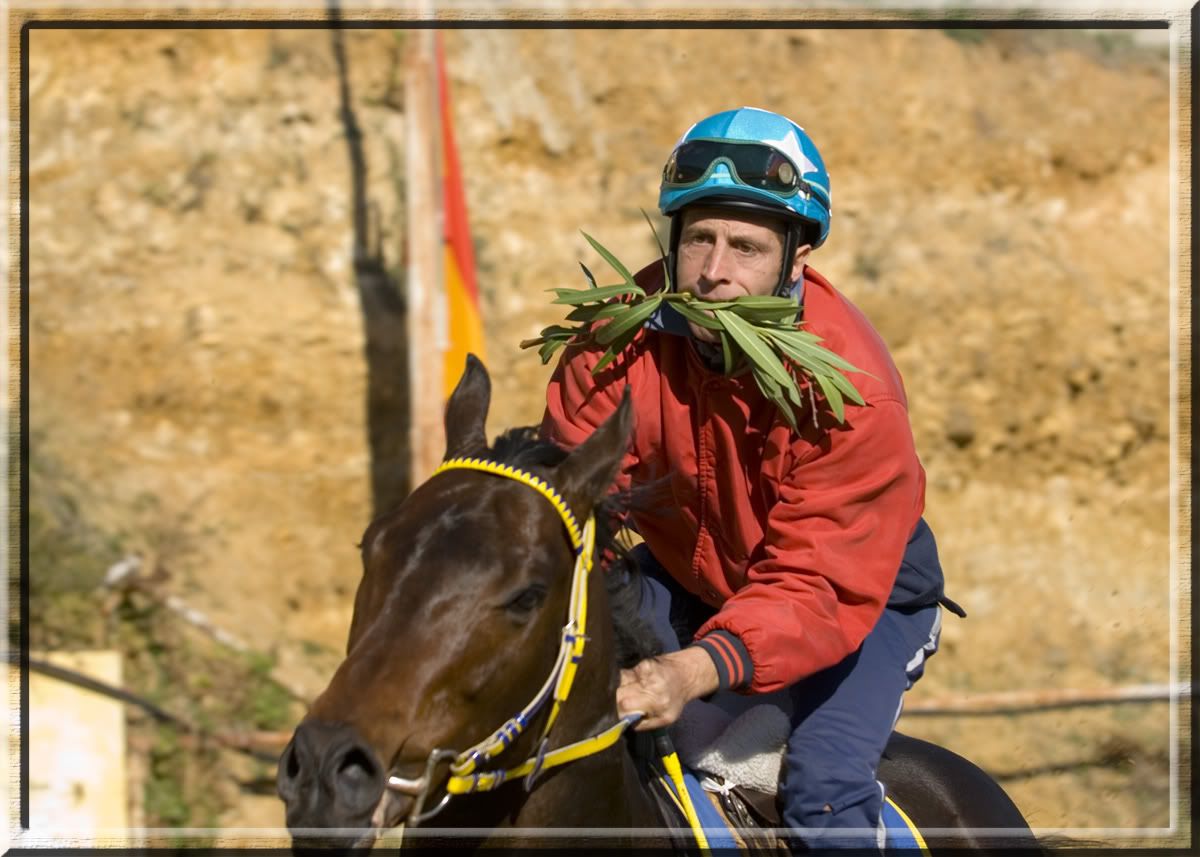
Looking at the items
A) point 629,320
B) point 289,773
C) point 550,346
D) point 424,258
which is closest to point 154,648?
point 424,258

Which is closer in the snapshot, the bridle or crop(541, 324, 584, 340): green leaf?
the bridle

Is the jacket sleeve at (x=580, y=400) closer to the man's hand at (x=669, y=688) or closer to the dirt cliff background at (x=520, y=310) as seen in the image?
the man's hand at (x=669, y=688)

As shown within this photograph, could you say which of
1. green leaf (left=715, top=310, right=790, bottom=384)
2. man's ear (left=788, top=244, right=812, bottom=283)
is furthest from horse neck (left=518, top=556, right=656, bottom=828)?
man's ear (left=788, top=244, right=812, bottom=283)

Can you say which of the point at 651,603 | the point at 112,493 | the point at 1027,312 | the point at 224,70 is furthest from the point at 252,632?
the point at 1027,312

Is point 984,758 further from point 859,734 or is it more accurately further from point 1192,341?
point 859,734

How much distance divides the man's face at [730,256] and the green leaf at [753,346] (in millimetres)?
83

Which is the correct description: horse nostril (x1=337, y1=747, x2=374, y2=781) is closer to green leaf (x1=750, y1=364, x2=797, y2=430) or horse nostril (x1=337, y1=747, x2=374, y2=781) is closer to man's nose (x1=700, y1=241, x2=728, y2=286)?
green leaf (x1=750, y1=364, x2=797, y2=430)

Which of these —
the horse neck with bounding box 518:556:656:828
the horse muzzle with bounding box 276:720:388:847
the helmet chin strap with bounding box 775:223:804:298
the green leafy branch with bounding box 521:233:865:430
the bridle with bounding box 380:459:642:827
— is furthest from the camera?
the helmet chin strap with bounding box 775:223:804:298

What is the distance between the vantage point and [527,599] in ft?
8.87

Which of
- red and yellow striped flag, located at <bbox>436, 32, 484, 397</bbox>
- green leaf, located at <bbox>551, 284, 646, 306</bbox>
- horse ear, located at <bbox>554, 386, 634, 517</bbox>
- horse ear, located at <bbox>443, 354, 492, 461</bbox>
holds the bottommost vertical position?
horse ear, located at <bbox>554, 386, 634, 517</bbox>

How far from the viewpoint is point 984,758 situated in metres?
11.2

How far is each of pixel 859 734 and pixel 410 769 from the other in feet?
4.86

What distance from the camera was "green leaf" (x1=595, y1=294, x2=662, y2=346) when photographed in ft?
11.7

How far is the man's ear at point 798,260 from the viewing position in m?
3.60
